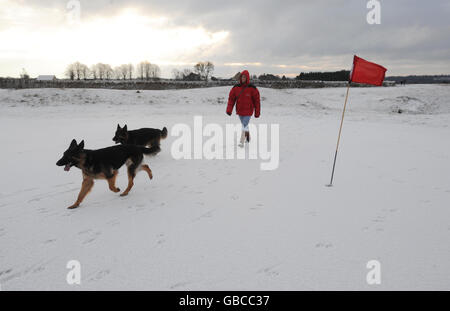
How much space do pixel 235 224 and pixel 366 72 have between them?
4122 millimetres

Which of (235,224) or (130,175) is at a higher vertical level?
(130,175)

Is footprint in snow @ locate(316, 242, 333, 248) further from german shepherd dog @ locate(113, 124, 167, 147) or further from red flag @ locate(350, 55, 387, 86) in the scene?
german shepherd dog @ locate(113, 124, 167, 147)

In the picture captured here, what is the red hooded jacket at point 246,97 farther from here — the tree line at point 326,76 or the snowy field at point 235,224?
the tree line at point 326,76

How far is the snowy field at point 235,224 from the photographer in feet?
9.34

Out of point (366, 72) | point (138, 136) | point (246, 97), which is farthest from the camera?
point (246, 97)

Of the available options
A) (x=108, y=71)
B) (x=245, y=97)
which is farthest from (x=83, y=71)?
(x=245, y=97)

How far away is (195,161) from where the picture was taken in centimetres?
743

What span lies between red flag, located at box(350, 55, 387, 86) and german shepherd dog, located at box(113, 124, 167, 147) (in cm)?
508

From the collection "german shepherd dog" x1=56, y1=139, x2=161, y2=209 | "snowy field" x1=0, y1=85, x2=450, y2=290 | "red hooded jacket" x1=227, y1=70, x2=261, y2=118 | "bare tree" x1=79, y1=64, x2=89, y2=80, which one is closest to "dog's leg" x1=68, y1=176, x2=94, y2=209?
"german shepherd dog" x1=56, y1=139, x2=161, y2=209

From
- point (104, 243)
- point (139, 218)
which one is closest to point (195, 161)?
point (139, 218)

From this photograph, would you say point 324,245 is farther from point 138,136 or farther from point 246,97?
point 246,97

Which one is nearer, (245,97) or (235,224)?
(235,224)

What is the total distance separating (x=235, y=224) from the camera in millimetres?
3924
